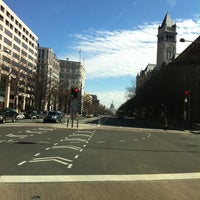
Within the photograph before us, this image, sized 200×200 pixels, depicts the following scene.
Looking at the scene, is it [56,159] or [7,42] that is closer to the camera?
[56,159]

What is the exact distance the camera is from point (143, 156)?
16.2 meters

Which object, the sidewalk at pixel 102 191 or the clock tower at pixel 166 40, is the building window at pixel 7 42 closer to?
the clock tower at pixel 166 40

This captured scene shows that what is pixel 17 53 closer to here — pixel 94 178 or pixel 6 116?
pixel 6 116

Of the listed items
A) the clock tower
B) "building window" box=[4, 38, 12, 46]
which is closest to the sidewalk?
"building window" box=[4, 38, 12, 46]

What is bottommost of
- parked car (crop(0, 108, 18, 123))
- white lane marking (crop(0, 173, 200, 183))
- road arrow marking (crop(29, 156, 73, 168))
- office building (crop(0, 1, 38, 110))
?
white lane marking (crop(0, 173, 200, 183))

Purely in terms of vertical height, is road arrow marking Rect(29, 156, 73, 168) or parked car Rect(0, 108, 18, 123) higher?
parked car Rect(0, 108, 18, 123)

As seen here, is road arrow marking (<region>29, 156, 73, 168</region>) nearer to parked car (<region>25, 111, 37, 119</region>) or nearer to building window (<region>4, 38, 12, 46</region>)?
parked car (<region>25, 111, 37, 119</region>)

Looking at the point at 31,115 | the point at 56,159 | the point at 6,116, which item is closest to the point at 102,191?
the point at 56,159

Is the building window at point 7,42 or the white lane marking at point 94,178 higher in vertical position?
the building window at point 7,42

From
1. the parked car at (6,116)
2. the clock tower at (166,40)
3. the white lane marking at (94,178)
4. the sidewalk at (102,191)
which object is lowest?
the sidewalk at (102,191)

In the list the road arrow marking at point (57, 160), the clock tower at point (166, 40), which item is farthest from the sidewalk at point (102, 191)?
the clock tower at point (166, 40)

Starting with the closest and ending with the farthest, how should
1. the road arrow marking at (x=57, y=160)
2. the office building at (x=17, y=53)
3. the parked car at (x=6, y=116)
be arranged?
the road arrow marking at (x=57, y=160) → the parked car at (x=6, y=116) → the office building at (x=17, y=53)

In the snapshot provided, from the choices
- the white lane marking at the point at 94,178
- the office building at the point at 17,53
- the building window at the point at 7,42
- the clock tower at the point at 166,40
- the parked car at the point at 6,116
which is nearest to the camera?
the white lane marking at the point at 94,178

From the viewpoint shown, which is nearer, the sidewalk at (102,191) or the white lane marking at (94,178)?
the sidewalk at (102,191)
